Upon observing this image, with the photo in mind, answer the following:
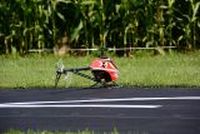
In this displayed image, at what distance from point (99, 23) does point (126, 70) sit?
422 centimetres

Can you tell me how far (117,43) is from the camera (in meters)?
19.2

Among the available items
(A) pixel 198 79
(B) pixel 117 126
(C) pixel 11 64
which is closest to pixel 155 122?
(B) pixel 117 126

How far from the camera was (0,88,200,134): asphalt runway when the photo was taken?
8258 mm

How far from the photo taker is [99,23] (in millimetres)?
18516

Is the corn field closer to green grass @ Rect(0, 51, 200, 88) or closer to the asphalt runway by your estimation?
green grass @ Rect(0, 51, 200, 88)

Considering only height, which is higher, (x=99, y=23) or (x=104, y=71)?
(x=99, y=23)

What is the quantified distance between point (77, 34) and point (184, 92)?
8.13 metres

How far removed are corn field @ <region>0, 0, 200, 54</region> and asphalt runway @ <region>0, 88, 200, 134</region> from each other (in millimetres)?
6821

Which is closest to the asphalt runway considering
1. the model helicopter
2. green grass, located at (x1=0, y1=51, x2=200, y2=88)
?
the model helicopter

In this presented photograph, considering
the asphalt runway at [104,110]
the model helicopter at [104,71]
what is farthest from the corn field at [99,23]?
the asphalt runway at [104,110]

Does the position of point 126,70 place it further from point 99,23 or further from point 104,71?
point 99,23

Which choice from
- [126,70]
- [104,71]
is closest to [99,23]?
[126,70]

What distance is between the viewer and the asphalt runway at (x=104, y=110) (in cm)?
826

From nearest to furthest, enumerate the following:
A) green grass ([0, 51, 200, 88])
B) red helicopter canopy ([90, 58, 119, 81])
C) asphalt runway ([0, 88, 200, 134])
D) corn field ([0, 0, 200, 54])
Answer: asphalt runway ([0, 88, 200, 134]), red helicopter canopy ([90, 58, 119, 81]), green grass ([0, 51, 200, 88]), corn field ([0, 0, 200, 54])
